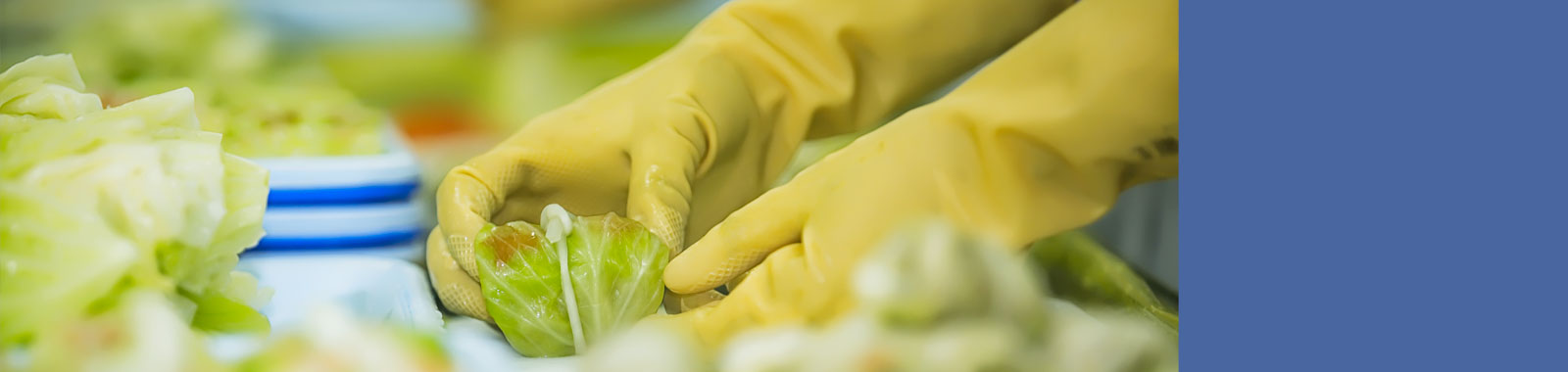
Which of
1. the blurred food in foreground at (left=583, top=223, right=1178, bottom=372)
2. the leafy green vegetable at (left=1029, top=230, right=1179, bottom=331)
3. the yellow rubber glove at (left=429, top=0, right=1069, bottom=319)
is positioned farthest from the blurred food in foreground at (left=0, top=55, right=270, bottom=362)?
the leafy green vegetable at (left=1029, top=230, right=1179, bottom=331)

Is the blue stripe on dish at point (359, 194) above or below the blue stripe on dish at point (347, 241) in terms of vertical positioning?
above

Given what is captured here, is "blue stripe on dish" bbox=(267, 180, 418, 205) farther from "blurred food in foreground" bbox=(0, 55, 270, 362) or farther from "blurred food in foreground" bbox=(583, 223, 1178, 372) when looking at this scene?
"blurred food in foreground" bbox=(583, 223, 1178, 372)

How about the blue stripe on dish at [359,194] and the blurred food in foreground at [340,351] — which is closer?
the blurred food in foreground at [340,351]

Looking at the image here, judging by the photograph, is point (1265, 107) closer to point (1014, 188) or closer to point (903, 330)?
point (1014, 188)

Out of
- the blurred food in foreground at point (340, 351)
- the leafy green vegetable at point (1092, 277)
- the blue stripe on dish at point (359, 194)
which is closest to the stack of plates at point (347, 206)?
the blue stripe on dish at point (359, 194)

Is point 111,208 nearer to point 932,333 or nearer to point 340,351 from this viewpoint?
point 340,351

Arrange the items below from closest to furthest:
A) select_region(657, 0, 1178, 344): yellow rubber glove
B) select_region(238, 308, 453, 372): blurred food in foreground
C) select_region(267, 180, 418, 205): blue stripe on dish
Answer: select_region(238, 308, 453, 372): blurred food in foreground
select_region(657, 0, 1178, 344): yellow rubber glove
select_region(267, 180, 418, 205): blue stripe on dish

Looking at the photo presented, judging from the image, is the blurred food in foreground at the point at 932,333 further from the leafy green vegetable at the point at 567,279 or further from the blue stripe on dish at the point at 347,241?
the blue stripe on dish at the point at 347,241

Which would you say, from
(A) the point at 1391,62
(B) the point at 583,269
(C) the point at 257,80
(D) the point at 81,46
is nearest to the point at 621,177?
(B) the point at 583,269
